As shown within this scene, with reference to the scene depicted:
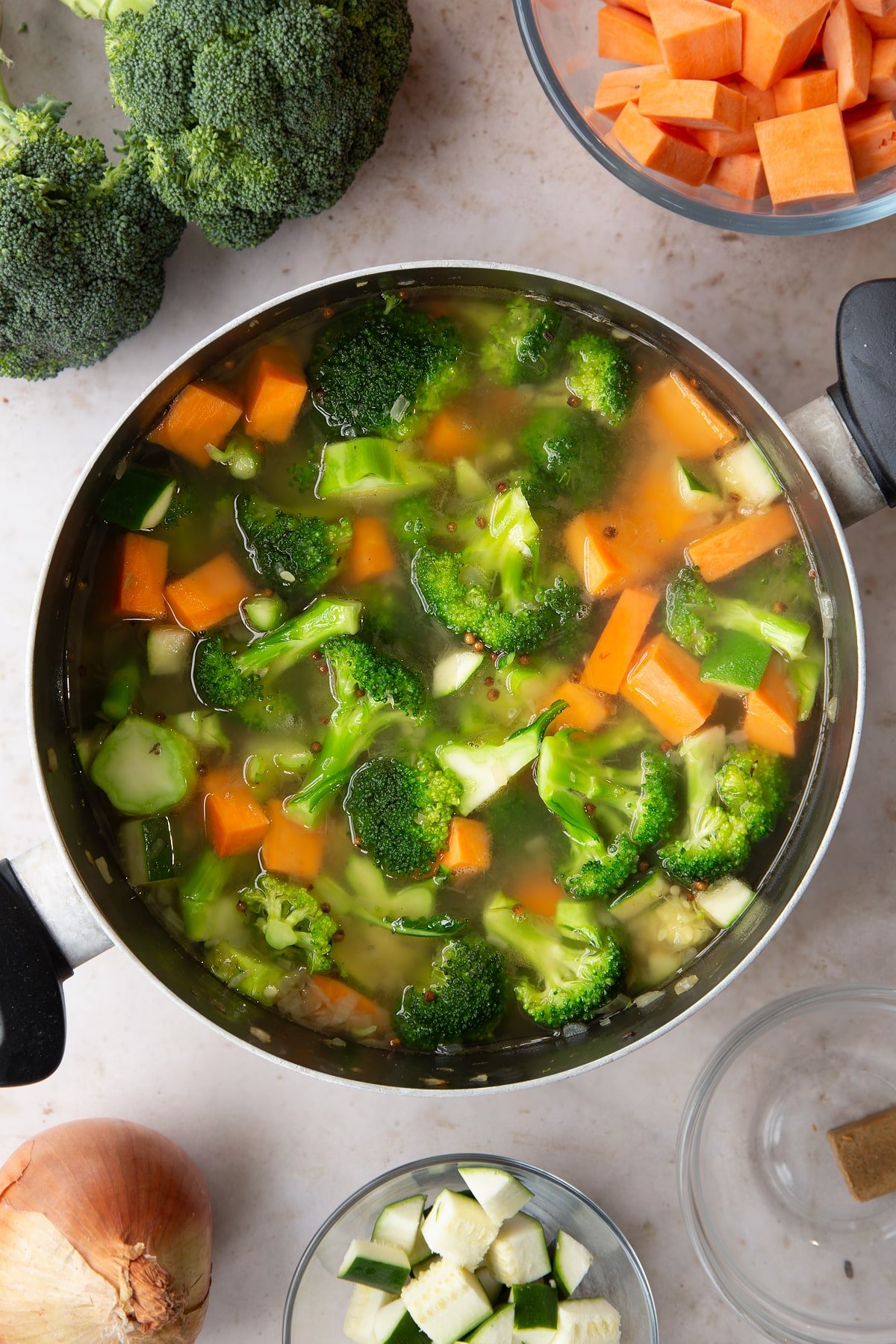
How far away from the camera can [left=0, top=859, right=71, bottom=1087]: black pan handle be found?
1.64 metres

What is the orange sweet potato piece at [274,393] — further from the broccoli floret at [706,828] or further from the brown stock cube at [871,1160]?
the brown stock cube at [871,1160]

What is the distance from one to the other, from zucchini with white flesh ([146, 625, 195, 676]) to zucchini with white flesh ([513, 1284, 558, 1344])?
4.25 feet

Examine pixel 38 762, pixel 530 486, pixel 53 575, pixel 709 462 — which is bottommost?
pixel 709 462

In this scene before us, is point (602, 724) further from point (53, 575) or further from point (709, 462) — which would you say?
point (53, 575)

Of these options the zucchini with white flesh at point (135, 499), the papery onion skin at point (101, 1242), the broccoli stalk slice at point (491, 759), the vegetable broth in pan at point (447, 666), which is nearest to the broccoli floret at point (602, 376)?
the vegetable broth in pan at point (447, 666)

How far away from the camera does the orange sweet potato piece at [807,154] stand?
1.76 metres

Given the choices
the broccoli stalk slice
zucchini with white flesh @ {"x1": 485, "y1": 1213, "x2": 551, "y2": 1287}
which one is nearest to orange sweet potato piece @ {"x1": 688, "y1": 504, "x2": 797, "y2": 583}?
the broccoli stalk slice

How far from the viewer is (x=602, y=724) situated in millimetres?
1942

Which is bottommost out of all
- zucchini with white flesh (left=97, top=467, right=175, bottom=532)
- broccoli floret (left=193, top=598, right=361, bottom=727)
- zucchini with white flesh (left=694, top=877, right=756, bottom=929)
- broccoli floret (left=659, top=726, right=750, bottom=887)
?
zucchini with white flesh (left=694, top=877, right=756, bottom=929)

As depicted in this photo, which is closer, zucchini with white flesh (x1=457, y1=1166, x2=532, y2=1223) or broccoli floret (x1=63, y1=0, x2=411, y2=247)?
broccoli floret (x1=63, y1=0, x2=411, y2=247)

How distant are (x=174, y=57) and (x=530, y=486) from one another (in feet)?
2.90

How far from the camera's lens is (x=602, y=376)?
1870 millimetres

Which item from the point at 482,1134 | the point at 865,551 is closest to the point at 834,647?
the point at 865,551

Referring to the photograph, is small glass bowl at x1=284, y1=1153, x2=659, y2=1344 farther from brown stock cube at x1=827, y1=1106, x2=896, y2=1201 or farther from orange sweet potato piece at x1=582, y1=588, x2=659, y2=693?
orange sweet potato piece at x1=582, y1=588, x2=659, y2=693
